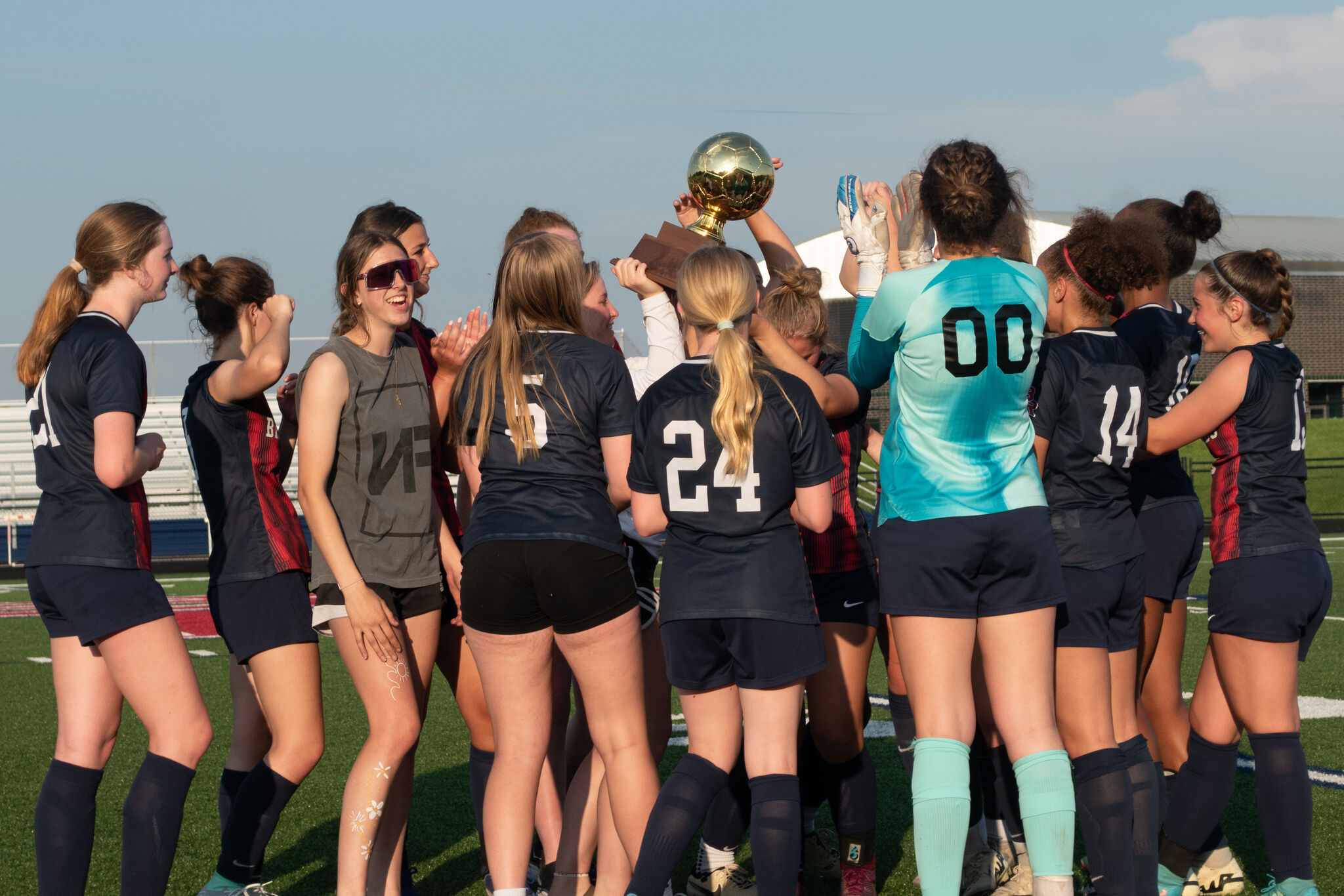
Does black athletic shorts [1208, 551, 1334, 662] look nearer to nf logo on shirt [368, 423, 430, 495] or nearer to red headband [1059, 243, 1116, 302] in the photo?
red headband [1059, 243, 1116, 302]

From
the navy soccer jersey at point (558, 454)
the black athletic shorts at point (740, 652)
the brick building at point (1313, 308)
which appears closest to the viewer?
the black athletic shorts at point (740, 652)

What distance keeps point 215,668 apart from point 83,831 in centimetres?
620

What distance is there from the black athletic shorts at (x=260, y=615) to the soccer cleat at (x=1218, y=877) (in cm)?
289

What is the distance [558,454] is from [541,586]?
36 centimetres

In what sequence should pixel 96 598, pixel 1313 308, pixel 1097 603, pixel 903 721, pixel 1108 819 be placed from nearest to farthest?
pixel 1108 819 < pixel 96 598 < pixel 1097 603 < pixel 903 721 < pixel 1313 308

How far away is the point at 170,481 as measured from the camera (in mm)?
27141

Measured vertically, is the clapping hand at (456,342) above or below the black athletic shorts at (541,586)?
above

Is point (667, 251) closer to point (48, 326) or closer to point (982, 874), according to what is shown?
point (48, 326)

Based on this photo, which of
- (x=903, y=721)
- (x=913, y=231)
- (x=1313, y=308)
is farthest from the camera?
(x=1313, y=308)

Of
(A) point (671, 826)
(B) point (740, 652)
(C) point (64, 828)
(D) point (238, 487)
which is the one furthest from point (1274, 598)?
(C) point (64, 828)

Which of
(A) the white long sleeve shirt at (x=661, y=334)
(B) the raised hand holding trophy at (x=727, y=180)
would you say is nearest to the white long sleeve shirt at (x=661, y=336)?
(A) the white long sleeve shirt at (x=661, y=334)

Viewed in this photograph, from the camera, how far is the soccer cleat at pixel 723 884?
3.94 metres

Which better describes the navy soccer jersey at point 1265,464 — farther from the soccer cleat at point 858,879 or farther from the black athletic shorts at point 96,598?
the black athletic shorts at point 96,598

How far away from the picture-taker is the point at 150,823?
129 inches
